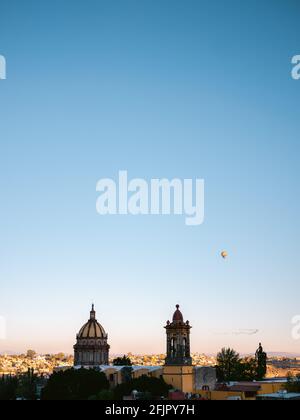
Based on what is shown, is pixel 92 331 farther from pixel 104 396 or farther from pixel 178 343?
pixel 104 396

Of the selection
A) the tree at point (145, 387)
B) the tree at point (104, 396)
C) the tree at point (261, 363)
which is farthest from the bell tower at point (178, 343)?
the tree at point (261, 363)

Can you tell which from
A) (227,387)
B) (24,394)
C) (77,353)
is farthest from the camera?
(77,353)

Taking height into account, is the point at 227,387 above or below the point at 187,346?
below

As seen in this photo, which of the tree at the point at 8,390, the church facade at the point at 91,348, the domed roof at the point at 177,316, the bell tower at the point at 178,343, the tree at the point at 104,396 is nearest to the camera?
the tree at the point at 104,396

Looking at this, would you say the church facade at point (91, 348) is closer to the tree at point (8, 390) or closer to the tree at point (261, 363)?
the tree at point (8, 390)
